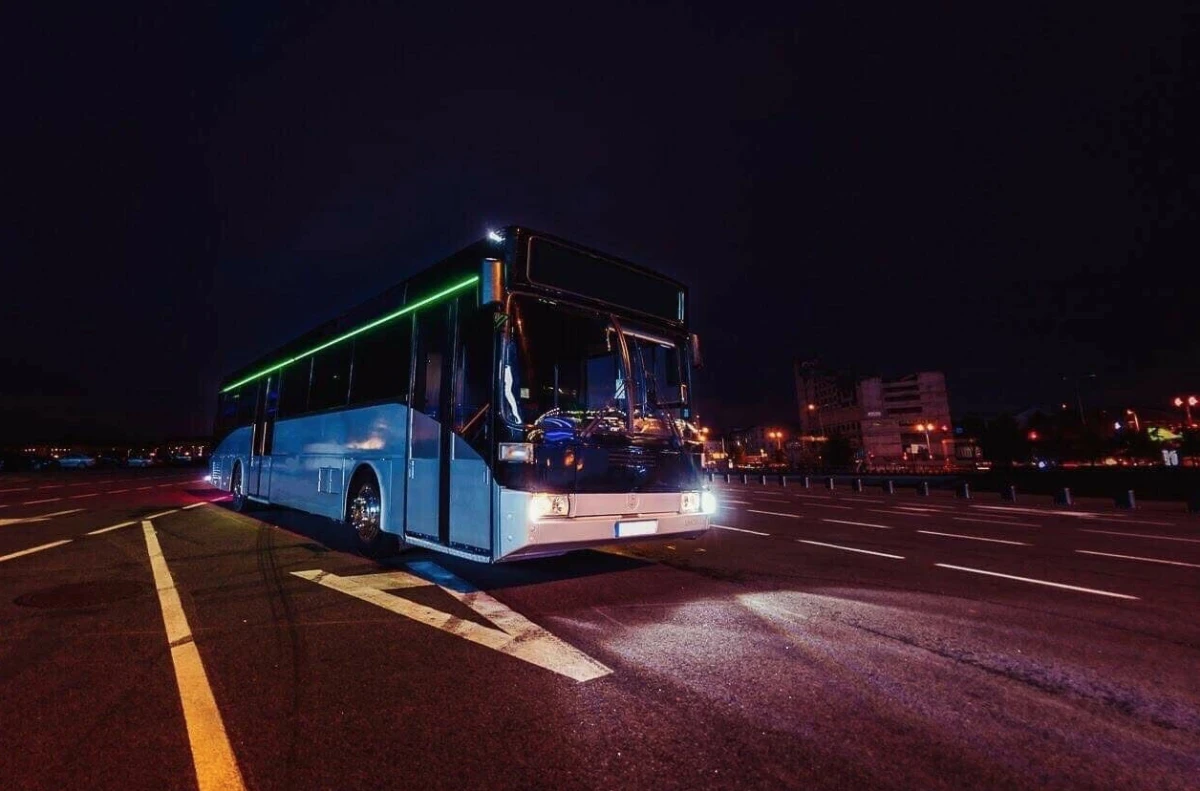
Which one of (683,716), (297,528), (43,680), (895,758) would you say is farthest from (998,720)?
(297,528)

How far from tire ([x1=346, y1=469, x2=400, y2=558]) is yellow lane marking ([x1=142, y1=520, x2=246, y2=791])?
2402mm

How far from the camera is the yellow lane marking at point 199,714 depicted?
236cm

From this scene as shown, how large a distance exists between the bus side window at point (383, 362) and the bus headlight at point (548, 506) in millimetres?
2658

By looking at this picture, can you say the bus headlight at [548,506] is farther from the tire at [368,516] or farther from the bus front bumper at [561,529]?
the tire at [368,516]

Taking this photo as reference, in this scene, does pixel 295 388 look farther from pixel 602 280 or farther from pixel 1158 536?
pixel 1158 536

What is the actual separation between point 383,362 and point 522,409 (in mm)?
3035

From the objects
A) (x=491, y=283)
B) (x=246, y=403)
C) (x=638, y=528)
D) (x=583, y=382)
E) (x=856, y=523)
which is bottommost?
(x=856, y=523)

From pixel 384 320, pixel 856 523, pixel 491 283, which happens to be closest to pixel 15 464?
pixel 384 320

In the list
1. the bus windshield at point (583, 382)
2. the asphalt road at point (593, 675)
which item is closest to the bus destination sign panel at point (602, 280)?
the bus windshield at point (583, 382)

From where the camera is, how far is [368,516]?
7.48m

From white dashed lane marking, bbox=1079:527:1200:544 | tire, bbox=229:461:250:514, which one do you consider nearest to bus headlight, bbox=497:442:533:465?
tire, bbox=229:461:250:514

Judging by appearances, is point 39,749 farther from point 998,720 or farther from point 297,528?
point 297,528

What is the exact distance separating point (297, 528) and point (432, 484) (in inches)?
238

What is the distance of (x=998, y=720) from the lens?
2.88 metres
